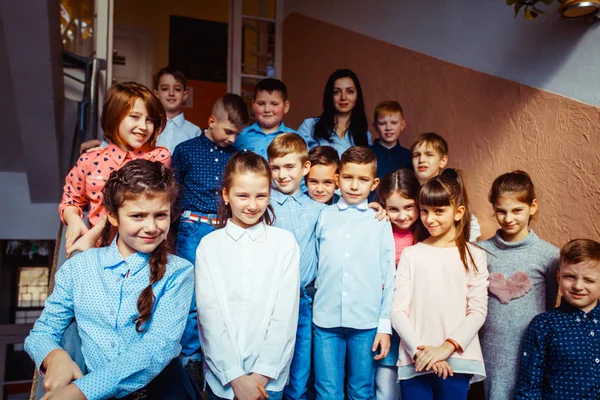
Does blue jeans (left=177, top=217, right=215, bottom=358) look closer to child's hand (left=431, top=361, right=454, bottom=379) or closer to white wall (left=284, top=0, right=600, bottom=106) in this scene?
child's hand (left=431, top=361, right=454, bottom=379)

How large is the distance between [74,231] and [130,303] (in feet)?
1.68

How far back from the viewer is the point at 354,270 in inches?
74.0

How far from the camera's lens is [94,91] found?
2828 millimetres

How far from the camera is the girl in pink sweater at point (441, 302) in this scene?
1722 millimetres

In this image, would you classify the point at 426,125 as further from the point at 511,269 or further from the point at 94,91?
the point at 94,91

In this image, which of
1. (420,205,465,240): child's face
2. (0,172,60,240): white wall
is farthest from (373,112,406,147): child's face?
(0,172,60,240): white wall

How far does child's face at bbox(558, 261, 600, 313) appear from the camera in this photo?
5.34 feet

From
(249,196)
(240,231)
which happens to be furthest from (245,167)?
(240,231)

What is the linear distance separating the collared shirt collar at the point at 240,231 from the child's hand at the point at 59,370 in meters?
0.60

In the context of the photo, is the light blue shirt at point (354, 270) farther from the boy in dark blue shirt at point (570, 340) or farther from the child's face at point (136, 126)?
the child's face at point (136, 126)

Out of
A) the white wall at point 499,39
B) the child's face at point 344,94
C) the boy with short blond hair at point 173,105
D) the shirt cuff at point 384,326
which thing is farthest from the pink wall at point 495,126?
the boy with short blond hair at point 173,105

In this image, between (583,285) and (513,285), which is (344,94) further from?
(583,285)

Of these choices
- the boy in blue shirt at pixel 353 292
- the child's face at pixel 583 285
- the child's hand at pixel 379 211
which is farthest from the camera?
the child's hand at pixel 379 211

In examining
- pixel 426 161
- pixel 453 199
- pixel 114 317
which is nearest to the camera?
pixel 114 317
